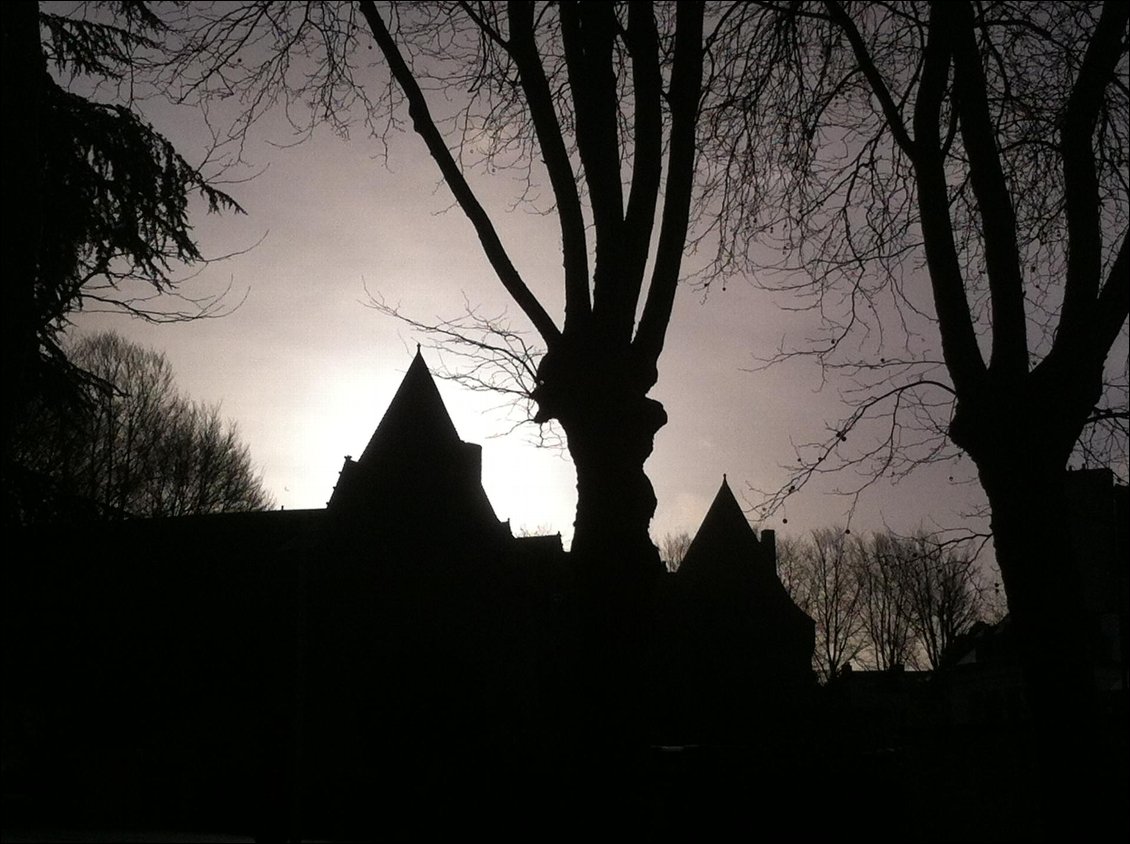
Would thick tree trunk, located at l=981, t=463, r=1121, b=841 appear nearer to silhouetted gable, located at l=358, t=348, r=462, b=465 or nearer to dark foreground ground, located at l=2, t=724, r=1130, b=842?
dark foreground ground, located at l=2, t=724, r=1130, b=842

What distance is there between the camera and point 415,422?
122 feet

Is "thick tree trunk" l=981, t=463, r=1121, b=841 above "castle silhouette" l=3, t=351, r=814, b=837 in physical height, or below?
below

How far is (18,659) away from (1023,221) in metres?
32.5

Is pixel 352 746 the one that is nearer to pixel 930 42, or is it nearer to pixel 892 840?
pixel 892 840

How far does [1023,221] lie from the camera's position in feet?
30.5

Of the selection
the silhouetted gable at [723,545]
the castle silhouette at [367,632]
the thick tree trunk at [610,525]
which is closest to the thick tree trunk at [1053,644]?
the thick tree trunk at [610,525]

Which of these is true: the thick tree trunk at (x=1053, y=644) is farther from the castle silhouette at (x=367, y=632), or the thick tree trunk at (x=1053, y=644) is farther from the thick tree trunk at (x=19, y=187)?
the castle silhouette at (x=367, y=632)

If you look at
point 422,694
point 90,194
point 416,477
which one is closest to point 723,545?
point 416,477

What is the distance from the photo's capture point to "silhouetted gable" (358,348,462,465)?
37.0 metres

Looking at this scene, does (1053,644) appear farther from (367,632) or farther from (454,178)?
(367,632)

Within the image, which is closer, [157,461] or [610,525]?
[610,525]

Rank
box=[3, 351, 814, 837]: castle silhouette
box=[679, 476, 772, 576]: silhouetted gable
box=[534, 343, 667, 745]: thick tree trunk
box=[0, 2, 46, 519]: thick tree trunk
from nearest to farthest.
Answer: box=[534, 343, 667, 745]: thick tree trunk
box=[0, 2, 46, 519]: thick tree trunk
box=[3, 351, 814, 837]: castle silhouette
box=[679, 476, 772, 576]: silhouetted gable

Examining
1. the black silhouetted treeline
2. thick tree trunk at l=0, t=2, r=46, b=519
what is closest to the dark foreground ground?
the black silhouetted treeline

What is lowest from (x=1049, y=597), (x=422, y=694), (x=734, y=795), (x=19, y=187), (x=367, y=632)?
(x=734, y=795)
